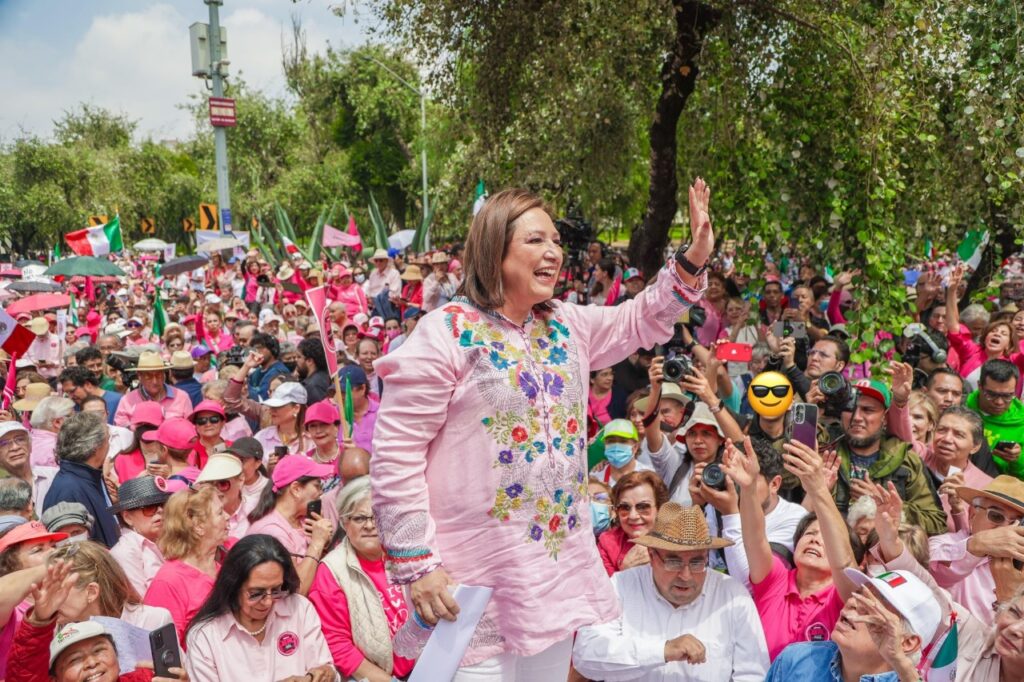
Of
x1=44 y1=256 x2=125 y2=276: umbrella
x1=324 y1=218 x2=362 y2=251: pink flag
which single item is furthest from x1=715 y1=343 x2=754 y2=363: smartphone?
x1=324 y1=218 x2=362 y2=251: pink flag

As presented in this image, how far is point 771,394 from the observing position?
4969 millimetres

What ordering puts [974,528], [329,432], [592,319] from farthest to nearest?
[329,432] → [974,528] → [592,319]

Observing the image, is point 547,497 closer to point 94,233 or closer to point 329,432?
point 329,432

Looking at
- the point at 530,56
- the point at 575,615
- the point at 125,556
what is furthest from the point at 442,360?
the point at 530,56

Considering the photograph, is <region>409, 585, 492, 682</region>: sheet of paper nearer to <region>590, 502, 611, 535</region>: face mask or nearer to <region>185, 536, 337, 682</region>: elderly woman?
<region>185, 536, 337, 682</region>: elderly woman

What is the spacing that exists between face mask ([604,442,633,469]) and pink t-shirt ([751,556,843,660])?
4.74 ft

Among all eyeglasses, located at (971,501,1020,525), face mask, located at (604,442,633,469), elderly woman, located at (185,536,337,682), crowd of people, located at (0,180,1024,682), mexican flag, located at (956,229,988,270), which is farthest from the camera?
mexican flag, located at (956,229,988,270)

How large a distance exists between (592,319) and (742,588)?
5.27 feet

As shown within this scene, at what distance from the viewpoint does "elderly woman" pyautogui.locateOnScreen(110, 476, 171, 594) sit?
167 inches

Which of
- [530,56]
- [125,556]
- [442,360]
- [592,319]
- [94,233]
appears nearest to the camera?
[442,360]

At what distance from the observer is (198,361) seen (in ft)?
31.7

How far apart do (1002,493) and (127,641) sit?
10.7 ft

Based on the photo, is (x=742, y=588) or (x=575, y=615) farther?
(x=742, y=588)

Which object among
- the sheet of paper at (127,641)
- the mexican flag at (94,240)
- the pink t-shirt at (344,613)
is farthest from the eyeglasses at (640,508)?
the mexican flag at (94,240)
